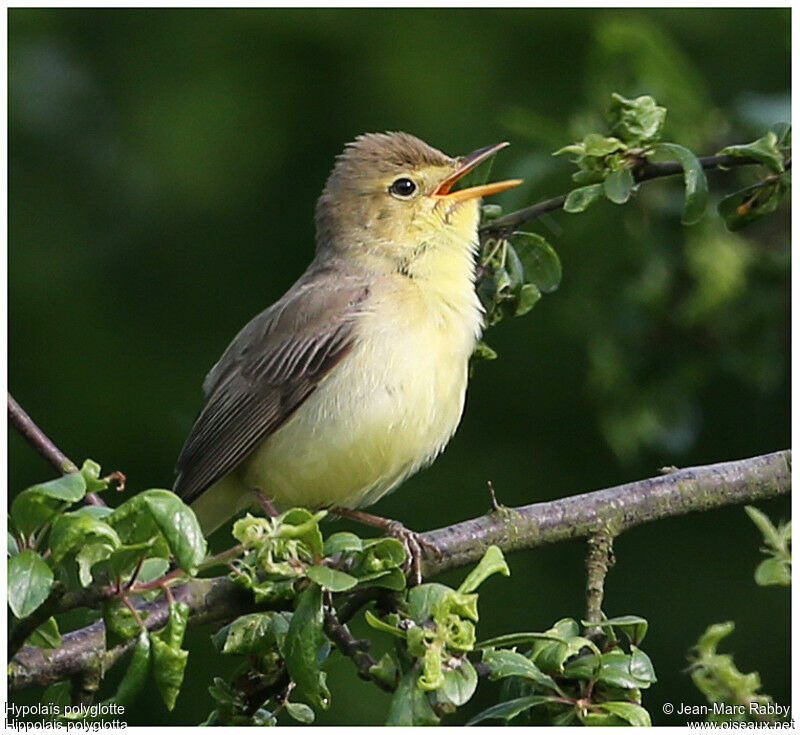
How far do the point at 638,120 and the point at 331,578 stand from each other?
154 cm

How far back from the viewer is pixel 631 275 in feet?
16.8

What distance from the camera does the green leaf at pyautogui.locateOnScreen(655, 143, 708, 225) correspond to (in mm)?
3592

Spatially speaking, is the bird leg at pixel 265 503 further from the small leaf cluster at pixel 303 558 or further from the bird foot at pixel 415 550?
the small leaf cluster at pixel 303 558

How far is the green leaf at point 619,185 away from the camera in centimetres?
359

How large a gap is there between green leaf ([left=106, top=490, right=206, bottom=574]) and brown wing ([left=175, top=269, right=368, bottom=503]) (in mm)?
1991

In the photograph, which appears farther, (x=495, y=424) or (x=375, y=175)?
(x=495, y=424)

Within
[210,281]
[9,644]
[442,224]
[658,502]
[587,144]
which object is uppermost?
[210,281]

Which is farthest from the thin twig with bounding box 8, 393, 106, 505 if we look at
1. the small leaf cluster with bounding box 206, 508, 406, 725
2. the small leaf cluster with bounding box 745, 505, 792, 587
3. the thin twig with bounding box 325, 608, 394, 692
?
the small leaf cluster with bounding box 745, 505, 792, 587

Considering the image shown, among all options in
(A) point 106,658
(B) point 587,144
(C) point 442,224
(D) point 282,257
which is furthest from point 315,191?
(A) point 106,658

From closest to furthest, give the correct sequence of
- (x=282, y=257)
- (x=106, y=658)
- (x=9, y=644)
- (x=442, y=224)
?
(x=9, y=644)
(x=106, y=658)
(x=442, y=224)
(x=282, y=257)

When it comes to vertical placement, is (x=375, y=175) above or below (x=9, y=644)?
above

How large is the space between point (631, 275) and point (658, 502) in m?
1.46

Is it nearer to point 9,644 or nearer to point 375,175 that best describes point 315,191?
point 375,175

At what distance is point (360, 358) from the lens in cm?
454
